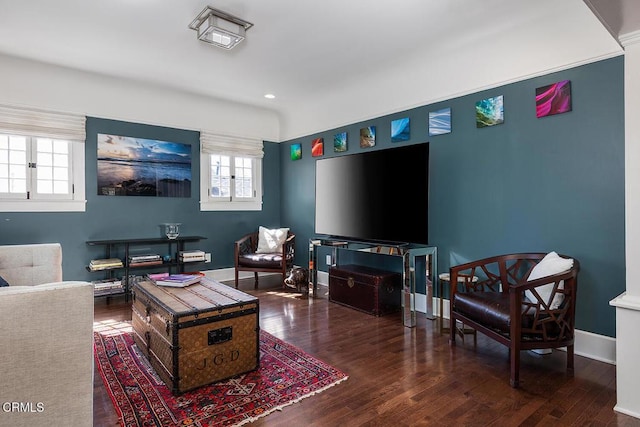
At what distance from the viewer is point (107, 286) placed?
423 centimetres

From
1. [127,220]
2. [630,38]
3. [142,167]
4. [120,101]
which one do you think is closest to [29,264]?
[127,220]

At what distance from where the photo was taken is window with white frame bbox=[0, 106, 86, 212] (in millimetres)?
3979

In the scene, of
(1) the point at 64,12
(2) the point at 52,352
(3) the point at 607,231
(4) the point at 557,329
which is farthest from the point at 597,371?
(1) the point at 64,12

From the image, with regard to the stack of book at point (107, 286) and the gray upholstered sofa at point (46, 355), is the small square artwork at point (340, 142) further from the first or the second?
the gray upholstered sofa at point (46, 355)

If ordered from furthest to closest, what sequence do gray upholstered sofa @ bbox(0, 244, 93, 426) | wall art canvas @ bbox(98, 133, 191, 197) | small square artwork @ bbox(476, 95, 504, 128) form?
1. wall art canvas @ bbox(98, 133, 191, 197)
2. small square artwork @ bbox(476, 95, 504, 128)
3. gray upholstered sofa @ bbox(0, 244, 93, 426)

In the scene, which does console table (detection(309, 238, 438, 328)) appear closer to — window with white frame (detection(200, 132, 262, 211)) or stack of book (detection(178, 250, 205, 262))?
stack of book (detection(178, 250, 205, 262))

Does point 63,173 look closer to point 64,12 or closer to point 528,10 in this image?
point 64,12

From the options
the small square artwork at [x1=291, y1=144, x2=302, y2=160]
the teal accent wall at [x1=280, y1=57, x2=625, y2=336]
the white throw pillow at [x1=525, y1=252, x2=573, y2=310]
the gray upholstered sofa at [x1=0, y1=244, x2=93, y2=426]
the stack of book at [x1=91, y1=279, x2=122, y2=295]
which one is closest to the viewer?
the gray upholstered sofa at [x1=0, y1=244, x2=93, y2=426]

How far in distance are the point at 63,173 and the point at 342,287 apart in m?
3.49

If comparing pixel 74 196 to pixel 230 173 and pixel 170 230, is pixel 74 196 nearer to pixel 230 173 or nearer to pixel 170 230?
pixel 170 230

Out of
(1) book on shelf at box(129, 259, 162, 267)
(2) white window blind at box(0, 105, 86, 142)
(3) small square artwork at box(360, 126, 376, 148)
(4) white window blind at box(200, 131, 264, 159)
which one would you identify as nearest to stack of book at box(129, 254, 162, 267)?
(1) book on shelf at box(129, 259, 162, 267)

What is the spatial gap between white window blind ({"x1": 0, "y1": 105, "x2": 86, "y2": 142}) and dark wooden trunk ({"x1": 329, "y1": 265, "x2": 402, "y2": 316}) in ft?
11.3

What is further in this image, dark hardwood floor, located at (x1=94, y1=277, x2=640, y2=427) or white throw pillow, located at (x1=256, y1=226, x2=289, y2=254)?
white throw pillow, located at (x1=256, y1=226, x2=289, y2=254)

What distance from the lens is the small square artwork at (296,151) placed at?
564 cm
